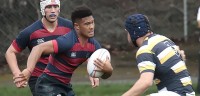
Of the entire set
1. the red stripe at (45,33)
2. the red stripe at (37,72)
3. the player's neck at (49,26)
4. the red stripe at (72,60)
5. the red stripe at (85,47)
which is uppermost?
the player's neck at (49,26)

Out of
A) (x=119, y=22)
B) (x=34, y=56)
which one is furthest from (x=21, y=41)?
(x=119, y=22)

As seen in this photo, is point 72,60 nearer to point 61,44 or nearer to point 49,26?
point 61,44

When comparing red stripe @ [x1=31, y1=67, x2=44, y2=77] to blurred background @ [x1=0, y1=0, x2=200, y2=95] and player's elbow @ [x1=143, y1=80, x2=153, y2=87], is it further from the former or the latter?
blurred background @ [x1=0, y1=0, x2=200, y2=95]

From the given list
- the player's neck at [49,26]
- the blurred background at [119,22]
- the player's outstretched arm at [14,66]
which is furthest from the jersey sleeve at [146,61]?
the blurred background at [119,22]

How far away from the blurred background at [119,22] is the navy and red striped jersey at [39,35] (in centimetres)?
645

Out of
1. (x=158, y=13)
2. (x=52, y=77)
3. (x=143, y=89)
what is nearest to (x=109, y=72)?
(x=52, y=77)

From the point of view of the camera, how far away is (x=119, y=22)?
16969mm

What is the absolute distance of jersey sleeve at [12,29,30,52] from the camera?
9.13 m

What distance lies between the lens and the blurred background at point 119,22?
52.9 ft

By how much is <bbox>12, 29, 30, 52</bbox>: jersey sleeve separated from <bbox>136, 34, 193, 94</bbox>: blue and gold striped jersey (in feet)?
8.55

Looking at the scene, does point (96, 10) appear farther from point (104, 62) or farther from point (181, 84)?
point (181, 84)

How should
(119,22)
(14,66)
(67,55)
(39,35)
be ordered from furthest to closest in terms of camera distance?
(119,22)
(39,35)
(14,66)
(67,55)

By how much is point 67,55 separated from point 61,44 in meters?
0.27

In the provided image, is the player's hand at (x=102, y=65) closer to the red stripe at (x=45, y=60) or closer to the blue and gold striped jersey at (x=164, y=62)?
the blue and gold striped jersey at (x=164, y=62)
